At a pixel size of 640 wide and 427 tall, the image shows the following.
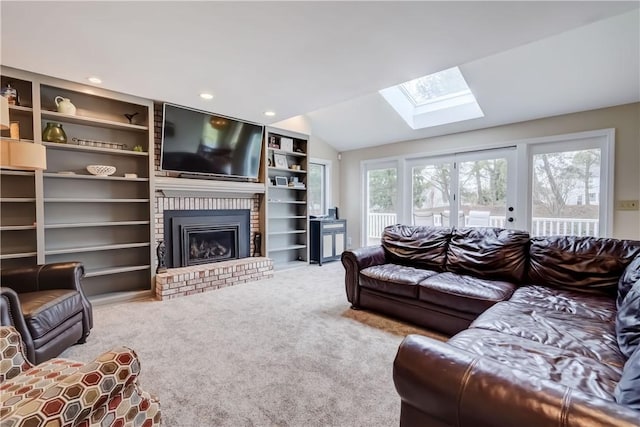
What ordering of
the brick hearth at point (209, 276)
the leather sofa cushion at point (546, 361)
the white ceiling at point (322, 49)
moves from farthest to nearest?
the brick hearth at point (209, 276) → the white ceiling at point (322, 49) → the leather sofa cushion at point (546, 361)

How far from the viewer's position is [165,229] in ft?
12.6

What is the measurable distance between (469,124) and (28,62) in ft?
16.7

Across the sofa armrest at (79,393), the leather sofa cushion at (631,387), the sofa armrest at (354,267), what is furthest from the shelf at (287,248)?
the leather sofa cushion at (631,387)

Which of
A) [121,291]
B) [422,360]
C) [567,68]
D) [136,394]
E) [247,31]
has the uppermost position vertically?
[567,68]

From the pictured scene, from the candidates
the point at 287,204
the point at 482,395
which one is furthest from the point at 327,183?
the point at 482,395

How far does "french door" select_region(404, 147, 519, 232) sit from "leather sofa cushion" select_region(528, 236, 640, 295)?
6.63ft

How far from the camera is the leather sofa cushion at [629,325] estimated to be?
1.29 m

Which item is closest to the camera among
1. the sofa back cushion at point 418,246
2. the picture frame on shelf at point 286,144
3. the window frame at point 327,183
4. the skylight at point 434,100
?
the sofa back cushion at point 418,246

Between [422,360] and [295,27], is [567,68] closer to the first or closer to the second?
[295,27]

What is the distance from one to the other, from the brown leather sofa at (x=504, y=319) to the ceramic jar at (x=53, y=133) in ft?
10.2

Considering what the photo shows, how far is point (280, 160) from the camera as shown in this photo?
5133 mm

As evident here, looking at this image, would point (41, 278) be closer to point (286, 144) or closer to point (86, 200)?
point (86, 200)

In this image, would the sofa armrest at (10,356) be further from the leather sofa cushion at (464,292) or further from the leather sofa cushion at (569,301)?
the leather sofa cushion at (569,301)

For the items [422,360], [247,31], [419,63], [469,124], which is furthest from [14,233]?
[469,124]
